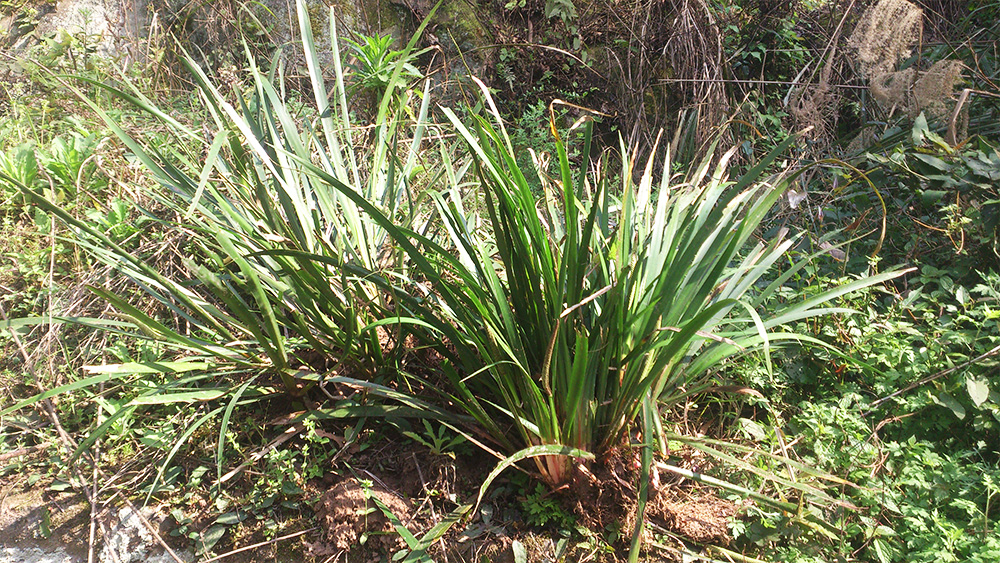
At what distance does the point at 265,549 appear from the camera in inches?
63.5

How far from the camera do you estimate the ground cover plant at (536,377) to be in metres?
1.46

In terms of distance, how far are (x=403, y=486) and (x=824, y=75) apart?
9.44ft

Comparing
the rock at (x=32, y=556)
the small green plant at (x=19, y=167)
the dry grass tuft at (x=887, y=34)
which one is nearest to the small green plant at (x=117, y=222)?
the small green plant at (x=19, y=167)

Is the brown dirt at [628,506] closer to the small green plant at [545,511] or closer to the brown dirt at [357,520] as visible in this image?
the small green plant at [545,511]

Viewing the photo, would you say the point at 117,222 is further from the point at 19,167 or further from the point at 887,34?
the point at 887,34

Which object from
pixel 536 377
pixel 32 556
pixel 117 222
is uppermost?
pixel 117 222

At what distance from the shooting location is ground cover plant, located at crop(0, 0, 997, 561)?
4.80 feet

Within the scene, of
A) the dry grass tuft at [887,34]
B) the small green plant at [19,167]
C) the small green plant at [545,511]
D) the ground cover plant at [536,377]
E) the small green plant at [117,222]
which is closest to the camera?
the ground cover plant at [536,377]

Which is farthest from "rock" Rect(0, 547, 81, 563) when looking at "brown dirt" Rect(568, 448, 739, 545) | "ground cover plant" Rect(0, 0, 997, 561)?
"brown dirt" Rect(568, 448, 739, 545)

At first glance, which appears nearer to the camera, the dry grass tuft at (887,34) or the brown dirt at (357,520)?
the brown dirt at (357,520)

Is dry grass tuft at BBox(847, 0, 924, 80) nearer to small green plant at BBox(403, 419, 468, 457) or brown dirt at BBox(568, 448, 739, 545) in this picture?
brown dirt at BBox(568, 448, 739, 545)

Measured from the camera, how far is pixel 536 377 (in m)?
Result: 1.59

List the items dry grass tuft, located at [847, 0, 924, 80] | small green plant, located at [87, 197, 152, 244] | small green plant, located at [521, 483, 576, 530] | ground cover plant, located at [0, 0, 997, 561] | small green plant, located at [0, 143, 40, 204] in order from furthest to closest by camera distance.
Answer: dry grass tuft, located at [847, 0, 924, 80], small green plant, located at [0, 143, 40, 204], small green plant, located at [87, 197, 152, 244], small green plant, located at [521, 483, 576, 530], ground cover plant, located at [0, 0, 997, 561]

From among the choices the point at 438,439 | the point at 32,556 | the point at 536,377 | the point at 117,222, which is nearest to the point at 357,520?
the point at 438,439
